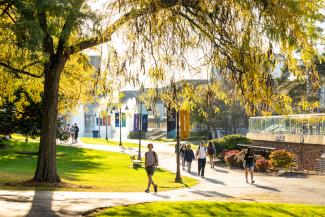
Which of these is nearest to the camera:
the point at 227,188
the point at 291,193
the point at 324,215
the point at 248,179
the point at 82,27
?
the point at 324,215

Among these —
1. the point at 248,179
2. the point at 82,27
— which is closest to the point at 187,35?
the point at 82,27

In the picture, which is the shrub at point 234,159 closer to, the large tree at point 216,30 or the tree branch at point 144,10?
the large tree at point 216,30

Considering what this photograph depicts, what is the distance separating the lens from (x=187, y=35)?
1484 centimetres

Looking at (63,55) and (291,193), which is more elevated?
(63,55)

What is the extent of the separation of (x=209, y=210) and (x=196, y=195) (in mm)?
6302

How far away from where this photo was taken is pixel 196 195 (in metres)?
21.9

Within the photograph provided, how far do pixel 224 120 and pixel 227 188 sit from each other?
193 feet

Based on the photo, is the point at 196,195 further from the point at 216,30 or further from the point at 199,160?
the point at 199,160

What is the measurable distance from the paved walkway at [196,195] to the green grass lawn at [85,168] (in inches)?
91.1

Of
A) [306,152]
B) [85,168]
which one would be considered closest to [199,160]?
[85,168]

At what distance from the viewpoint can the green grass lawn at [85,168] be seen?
91.3 ft

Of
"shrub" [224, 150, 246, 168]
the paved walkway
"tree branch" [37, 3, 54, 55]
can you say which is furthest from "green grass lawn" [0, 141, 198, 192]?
"tree branch" [37, 3, 54, 55]

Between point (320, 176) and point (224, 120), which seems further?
point (224, 120)

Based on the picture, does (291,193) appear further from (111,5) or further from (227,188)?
(111,5)
